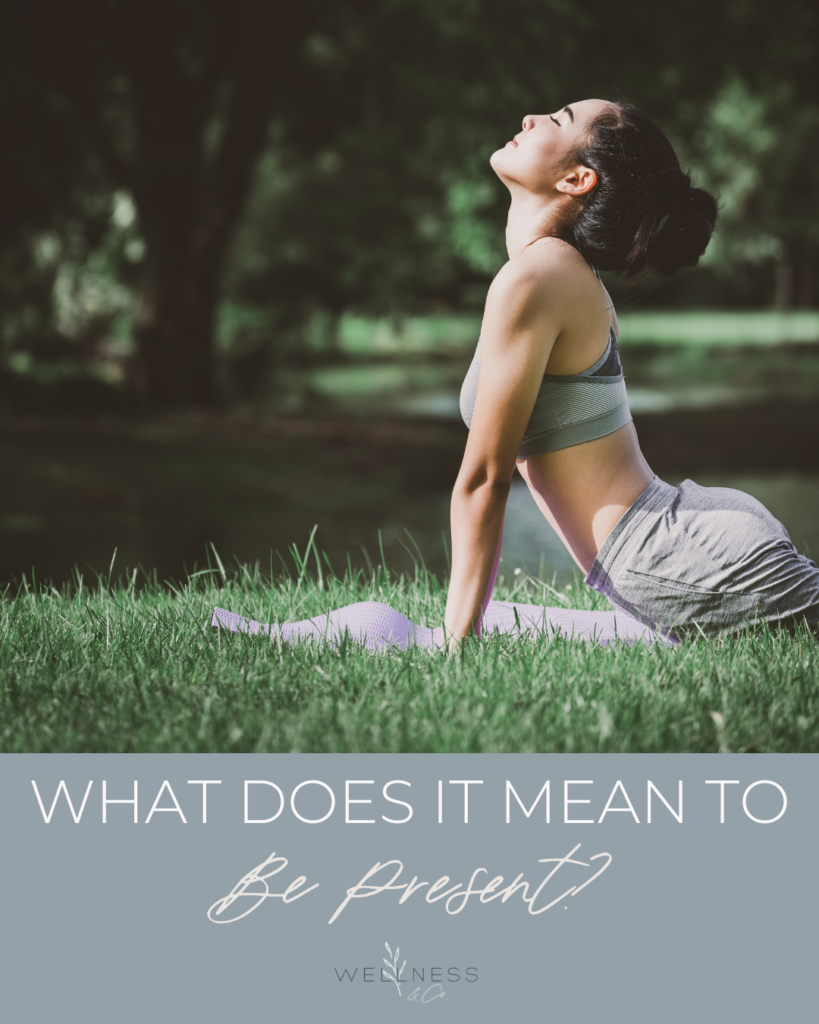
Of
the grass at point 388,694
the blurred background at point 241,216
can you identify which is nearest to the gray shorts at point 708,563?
the grass at point 388,694

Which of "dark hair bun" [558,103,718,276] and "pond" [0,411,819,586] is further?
"pond" [0,411,819,586]

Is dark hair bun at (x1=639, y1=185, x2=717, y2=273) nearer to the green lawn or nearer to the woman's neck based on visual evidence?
the woman's neck

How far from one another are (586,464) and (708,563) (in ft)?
1.50

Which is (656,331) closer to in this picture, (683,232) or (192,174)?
(192,174)

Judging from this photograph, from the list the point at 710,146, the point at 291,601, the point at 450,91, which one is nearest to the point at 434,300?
the point at 710,146

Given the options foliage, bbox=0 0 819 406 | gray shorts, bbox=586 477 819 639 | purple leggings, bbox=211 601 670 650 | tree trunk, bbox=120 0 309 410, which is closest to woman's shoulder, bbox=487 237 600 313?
gray shorts, bbox=586 477 819 639

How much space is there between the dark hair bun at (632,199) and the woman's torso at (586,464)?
0.11 metres

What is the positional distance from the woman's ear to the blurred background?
4.71 m

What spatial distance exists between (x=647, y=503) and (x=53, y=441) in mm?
11362

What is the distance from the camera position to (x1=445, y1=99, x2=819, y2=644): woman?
3.01m

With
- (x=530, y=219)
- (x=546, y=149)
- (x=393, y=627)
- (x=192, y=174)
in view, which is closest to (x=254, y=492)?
(x=192, y=174)

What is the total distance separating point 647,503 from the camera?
319 centimetres
